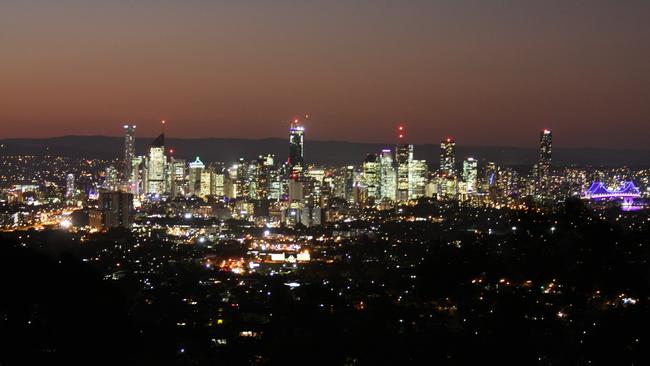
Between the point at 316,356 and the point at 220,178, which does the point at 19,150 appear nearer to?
the point at 220,178

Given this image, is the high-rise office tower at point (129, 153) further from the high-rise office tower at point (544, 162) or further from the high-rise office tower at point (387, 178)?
the high-rise office tower at point (544, 162)

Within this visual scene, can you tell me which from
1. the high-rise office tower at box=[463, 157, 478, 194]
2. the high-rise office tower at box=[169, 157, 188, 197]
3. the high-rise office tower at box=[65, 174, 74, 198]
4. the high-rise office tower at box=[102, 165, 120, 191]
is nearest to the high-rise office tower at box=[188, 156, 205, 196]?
the high-rise office tower at box=[169, 157, 188, 197]

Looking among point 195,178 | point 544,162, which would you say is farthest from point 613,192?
point 195,178

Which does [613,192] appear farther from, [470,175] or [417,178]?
[417,178]

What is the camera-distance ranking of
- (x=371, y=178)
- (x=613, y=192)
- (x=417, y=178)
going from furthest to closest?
(x=417, y=178) < (x=371, y=178) < (x=613, y=192)

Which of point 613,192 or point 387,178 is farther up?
point 387,178

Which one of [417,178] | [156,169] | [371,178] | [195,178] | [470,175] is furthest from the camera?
[470,175]
